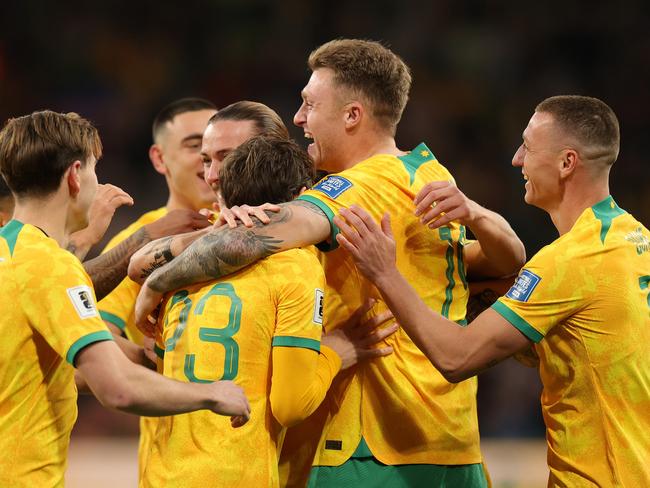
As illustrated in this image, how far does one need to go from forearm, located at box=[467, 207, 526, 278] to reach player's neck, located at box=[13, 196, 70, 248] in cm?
172

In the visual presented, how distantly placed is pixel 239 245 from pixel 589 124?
162 centimetres

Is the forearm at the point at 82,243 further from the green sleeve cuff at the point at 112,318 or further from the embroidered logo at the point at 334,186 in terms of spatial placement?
the embroidered logo at the point at 334,186

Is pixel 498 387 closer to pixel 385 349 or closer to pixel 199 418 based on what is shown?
pixel 385 349

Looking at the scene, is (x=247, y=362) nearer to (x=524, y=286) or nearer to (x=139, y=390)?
(x=139, y=390)

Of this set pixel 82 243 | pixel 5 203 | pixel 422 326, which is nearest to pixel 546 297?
pixel 422 326

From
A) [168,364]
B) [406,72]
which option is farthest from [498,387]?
[168,364]

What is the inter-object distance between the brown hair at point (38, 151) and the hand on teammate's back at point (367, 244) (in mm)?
1066

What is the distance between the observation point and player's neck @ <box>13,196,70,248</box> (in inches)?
140

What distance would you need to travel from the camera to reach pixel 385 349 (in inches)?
161

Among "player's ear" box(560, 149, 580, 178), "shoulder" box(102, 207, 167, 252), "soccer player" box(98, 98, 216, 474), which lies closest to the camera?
"player's ear" box(560, 149, 580, 178)

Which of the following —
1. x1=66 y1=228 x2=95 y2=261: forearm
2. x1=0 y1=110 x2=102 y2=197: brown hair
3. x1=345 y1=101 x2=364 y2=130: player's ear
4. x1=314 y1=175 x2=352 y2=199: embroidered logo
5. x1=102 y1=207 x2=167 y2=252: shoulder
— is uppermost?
x1=0 y1=110 x2=102 y2=197: brown hair

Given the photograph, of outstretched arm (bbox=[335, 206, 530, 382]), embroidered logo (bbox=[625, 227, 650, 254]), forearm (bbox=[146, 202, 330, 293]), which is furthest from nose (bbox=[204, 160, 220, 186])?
embroidered logo (bbox=[625, 227, 650, 254])

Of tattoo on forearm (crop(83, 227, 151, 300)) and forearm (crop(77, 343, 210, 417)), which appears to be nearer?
forearm (crop(77, 343, 210, 417))

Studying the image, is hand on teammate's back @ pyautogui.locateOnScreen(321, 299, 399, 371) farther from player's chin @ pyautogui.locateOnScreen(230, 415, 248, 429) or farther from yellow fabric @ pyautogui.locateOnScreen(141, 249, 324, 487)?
player's chin @ pyautogui.locateOnScreen(230, 415, 248, 429)
